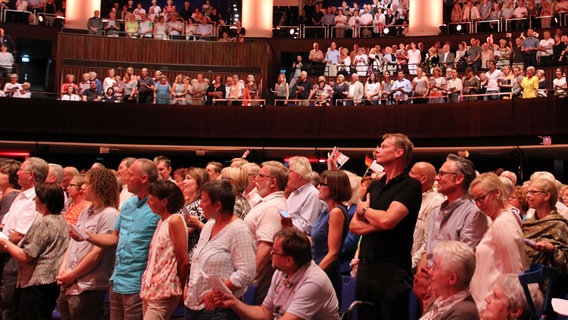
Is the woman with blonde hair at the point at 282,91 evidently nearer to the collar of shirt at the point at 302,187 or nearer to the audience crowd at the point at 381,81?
the audience crowd at the point at 381,81

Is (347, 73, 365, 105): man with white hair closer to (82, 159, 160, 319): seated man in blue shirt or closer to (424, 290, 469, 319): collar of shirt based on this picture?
(82, 159, 160, 319): seated man in blue shirt

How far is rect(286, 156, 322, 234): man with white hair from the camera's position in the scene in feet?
20.0

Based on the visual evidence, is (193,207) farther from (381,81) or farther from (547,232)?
(381,81)

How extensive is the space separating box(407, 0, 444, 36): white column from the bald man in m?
16.3

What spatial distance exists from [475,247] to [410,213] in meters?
0.56

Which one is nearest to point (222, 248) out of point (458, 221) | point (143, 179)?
point (143, 179)

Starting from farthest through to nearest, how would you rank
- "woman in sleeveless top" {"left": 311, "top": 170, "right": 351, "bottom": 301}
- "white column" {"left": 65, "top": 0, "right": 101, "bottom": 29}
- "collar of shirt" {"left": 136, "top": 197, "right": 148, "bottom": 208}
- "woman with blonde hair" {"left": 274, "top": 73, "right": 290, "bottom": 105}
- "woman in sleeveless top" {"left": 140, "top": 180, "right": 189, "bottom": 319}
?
"white column" {"left": 65, "top": 0, "right": 101, "bottom": 29}
"woman with blonde hair" {"left": 274, "top": 73, "right": 290, "bottom": 105}
"collar of shirt" {"left": 136, "top": 197, "right": 148, "bottom": 208}
"woman in sleeveless top" {"left": 311, "top": 170, "right": 351, "bottom": 301}
"woman in sleeveless top" {"left": 140, "top": 180, "right": 189, "bottom": 319}

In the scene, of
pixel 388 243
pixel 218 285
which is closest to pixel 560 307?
pixel 388 243

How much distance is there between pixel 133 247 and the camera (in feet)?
17.9

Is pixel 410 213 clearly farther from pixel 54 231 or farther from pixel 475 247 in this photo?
pixel 54 231

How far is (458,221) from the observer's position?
5090 mm

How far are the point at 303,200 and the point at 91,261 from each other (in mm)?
1682

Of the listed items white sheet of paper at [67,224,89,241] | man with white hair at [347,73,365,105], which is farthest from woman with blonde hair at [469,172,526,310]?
man with white hair at [347,73,365,105]

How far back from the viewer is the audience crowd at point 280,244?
4.48 m
